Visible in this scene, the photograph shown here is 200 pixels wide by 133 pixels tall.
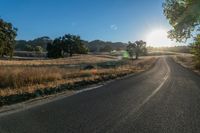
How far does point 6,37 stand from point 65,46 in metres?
67.2

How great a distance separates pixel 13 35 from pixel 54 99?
96.4 ft

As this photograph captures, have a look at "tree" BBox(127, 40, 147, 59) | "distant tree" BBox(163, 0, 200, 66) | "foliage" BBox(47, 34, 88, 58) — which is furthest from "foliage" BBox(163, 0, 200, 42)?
"tree" BBox(127, 40, 147, 59)

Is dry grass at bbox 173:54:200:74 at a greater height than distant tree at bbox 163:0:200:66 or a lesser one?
lesser

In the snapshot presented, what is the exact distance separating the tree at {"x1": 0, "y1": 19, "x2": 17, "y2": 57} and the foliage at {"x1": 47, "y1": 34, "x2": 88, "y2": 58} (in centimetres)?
6119

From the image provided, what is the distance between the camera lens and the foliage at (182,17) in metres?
25.0

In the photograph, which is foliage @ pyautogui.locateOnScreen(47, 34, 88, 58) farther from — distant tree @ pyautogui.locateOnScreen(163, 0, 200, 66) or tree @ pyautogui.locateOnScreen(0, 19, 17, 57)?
distant tree @ pyautogui.locateOnScreen(163, 0, 200, 66)

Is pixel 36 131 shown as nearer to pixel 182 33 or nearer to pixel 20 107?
pixel 20 107

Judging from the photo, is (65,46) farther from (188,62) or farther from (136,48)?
(188,62)

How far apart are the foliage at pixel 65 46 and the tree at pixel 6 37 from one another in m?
61.2

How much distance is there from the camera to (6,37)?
36.8 metres

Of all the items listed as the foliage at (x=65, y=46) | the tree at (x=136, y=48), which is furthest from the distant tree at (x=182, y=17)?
the tree at (x=136, y=48)

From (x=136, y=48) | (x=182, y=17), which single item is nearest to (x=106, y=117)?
(x=182, y=17)

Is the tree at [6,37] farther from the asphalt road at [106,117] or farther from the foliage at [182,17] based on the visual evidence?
the asphalt road at [106,117]

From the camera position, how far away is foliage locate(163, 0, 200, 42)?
82.1 ft
